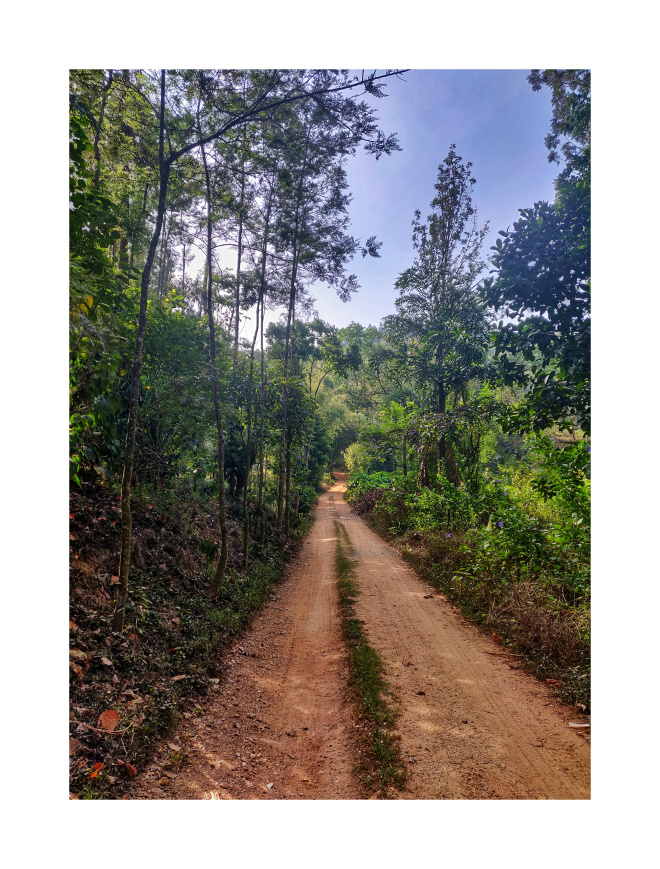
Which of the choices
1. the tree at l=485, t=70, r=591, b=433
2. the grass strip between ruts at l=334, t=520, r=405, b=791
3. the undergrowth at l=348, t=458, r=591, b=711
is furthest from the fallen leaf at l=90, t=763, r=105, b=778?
the tree at l=485, t=70, r=591, b=433

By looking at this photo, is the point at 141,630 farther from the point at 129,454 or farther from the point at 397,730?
the point at 397,730

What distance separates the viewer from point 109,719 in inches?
96.0

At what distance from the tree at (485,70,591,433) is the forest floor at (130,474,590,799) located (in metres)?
2.35

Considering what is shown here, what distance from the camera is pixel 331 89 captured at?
289 cm

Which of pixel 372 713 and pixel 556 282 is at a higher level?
pixel 556 282

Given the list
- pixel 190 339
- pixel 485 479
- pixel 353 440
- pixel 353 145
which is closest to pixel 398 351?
pixel 485 479

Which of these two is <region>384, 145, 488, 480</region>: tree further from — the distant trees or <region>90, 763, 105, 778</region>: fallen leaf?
<region>90, 763, 105, 778</region>: fallen leaf

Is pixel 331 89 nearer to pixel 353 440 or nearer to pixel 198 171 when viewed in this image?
pixel 198 171

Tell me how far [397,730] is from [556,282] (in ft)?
12.0

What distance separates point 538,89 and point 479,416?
3.67 meters

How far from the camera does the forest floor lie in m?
2.24

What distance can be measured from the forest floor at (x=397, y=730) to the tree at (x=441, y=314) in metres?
3.11

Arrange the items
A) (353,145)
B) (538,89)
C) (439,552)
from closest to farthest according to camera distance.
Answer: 1. (538,89)
2. (353,145)
3. (439,552)

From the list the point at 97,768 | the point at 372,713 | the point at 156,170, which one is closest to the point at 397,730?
the point at 372,713
